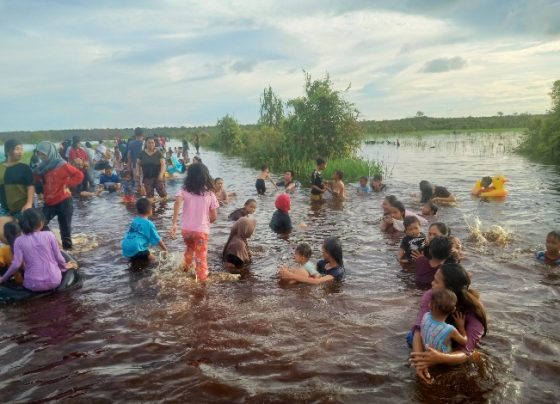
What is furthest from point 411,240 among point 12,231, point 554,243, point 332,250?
point 12,231

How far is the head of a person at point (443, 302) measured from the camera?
154 inches

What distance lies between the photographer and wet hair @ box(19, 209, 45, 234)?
598 cm

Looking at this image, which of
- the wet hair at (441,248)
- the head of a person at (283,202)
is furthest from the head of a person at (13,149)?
the wet hair at (441,248)

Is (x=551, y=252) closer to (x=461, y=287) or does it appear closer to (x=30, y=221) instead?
(x=461, y=287)

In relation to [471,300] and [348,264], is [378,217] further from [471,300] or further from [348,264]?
[471,300]

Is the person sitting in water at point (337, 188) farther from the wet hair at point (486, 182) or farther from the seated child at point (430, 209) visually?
the wet hair at point (486, 182)

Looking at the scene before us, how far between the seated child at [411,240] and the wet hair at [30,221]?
5.68m

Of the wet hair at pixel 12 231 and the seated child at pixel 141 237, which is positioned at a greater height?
the wet hair at pixel 12 231

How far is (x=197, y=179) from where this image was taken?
6.54 m

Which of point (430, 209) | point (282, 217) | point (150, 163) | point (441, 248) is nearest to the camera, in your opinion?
point (441, 248)

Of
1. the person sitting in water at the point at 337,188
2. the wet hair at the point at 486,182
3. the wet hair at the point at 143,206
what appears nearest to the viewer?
the wet hair at the point at 143,206

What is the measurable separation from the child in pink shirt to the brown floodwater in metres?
0.57

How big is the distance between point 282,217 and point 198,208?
382cm

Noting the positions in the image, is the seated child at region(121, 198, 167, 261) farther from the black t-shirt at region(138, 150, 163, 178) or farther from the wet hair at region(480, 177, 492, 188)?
the wet hair at region(480, 177, 492, 188)
